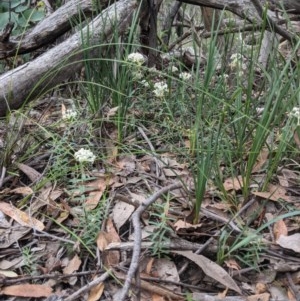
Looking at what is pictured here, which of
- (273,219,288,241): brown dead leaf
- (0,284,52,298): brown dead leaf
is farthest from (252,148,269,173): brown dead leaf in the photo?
(0,284,52,298): brown dead leaf

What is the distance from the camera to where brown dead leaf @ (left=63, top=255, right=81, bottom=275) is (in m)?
1.36

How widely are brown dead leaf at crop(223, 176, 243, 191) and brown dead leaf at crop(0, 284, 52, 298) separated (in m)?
0.71

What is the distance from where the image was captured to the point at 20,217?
1.57m

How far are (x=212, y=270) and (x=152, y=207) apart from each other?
32cm

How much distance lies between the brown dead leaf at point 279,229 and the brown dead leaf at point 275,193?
96mm

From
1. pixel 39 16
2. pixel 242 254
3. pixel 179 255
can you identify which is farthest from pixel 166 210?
pixel 39 16

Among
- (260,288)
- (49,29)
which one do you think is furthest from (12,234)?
(49,29)

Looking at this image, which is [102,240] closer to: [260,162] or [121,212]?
[121,212]

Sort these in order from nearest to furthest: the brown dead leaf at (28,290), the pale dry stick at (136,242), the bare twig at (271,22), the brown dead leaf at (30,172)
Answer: the pale dry stick at (136,242) → the brown dead leaf at (28,290) → the brown dead leaf at (30,172) → the bare twig at (271,22)

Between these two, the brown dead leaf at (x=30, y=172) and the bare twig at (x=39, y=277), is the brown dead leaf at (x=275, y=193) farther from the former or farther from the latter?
the brown dead leaf at (x=30, y=172)

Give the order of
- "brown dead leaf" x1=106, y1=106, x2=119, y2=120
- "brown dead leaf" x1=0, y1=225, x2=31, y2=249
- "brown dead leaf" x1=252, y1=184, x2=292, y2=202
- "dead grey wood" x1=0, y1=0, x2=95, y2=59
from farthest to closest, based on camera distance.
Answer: "dead grey wood" x1=0, y1=0, x2=95, y2=59, "brown dead leaf" x1=106, y1=106, x2=119, y2=120, "brown dead leaf" x1=252, y1=184, x2=292, y2=202, "brown dead leaf" x1=0, y1=225, x2=31, y2=249

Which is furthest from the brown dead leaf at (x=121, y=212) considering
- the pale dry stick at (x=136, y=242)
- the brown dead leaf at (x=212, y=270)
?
the brown dead leaf at (x=212, y=270)

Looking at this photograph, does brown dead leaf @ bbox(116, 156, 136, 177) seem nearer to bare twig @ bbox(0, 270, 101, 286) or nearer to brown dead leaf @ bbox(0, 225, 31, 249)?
brown dead leaf @ bbox(0, 225, 31, 249)

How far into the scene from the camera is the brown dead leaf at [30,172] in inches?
69.7
